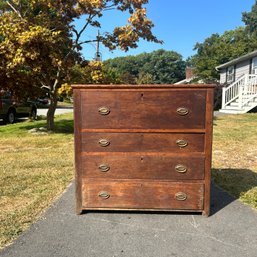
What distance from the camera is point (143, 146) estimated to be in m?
3.54

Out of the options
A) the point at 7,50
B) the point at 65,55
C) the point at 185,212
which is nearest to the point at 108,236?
the point at 185,212

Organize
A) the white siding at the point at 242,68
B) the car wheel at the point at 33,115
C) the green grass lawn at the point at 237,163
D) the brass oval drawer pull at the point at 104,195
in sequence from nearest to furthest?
the brass oval drawer pull at the point at 104,195 < the green grass lawn at the point at 237,163 < the car wheel at the point at 33,115 < the white siding at the point at 242,68

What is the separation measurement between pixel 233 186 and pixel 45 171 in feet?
10.7

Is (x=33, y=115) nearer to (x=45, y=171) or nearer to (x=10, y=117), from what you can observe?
(x=10, y=117)

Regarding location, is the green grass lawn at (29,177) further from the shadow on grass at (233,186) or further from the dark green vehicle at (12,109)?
the dark green vehicle at (12,109)

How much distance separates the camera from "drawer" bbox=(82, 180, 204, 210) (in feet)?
11.7

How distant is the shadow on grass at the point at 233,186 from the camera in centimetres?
420

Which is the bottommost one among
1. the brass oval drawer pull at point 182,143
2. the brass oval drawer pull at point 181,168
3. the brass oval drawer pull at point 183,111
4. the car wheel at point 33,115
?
the car wheel at point 33,115

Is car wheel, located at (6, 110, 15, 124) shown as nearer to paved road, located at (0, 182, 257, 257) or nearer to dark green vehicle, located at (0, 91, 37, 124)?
dark green vehicle, located at (0, 91, 37, 124)

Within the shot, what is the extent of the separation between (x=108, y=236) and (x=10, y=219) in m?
1.21

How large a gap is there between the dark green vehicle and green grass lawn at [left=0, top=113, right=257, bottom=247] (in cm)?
541

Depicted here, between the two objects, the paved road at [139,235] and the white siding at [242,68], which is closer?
the paved road at [139,235]

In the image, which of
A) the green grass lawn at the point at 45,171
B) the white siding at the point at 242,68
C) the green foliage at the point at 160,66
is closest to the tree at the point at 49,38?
the green grass lawn at the point at 45,171

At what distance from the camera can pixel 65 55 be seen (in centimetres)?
1117
